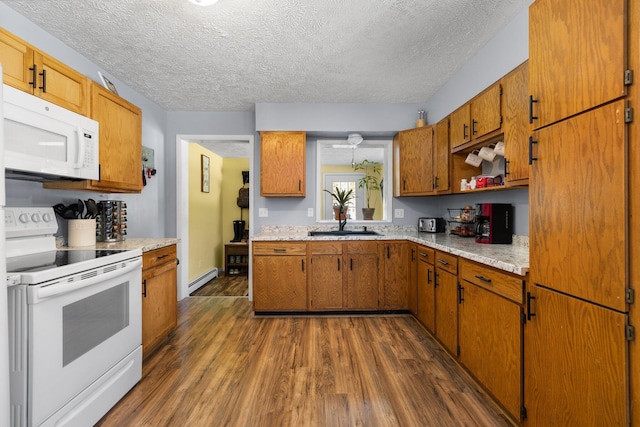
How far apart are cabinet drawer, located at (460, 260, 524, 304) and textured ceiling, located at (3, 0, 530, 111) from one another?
1672 mm

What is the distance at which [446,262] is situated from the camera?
2252mm

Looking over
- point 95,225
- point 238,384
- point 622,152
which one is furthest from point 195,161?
point 622,152

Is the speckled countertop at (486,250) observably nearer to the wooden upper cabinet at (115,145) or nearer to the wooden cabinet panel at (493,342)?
the wooden cabinet panel at (493,342)

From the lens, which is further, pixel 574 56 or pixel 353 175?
pixel 353 175

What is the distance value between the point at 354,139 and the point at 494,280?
237cm

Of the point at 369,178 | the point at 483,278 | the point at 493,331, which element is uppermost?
the point at 369,178

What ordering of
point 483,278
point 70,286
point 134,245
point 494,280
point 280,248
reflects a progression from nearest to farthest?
1. point 70,286
2. point 494,280
3. point 483,278
4. point 134,245
5. point 280,248

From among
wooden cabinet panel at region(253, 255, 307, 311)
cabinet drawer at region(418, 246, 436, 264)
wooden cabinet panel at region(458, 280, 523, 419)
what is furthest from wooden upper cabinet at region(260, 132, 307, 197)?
wooden cabinet panel at region(458, 280, 523, 419)

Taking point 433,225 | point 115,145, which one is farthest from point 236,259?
point 433,225

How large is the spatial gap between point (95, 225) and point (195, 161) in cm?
226

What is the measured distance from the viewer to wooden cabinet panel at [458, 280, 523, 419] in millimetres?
1478

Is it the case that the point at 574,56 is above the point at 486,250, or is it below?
above

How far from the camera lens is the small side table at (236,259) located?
4.99 metres

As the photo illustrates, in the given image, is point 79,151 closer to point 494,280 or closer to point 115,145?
point 115,145
